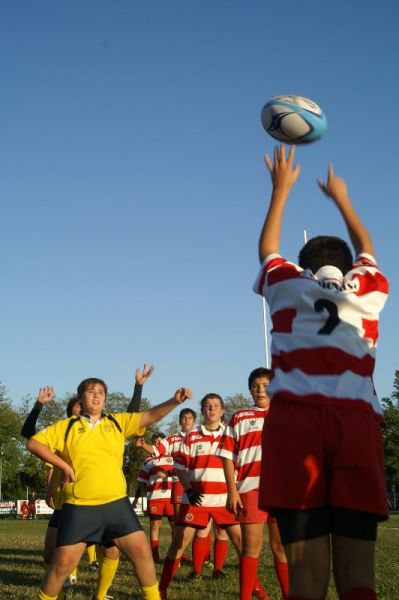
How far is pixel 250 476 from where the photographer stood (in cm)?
834

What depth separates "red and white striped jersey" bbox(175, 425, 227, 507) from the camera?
9852 mm

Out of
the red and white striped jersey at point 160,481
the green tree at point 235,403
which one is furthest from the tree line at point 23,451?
the red and white striped jersey at point 160,481

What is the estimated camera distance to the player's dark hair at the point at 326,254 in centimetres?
389

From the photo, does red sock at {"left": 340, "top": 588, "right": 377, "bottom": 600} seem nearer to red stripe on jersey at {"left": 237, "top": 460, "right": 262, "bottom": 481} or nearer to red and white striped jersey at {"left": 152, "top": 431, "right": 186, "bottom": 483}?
red stripe on jersey at {"left": 237, "top": 460, "right": 262, "bottom": 481}

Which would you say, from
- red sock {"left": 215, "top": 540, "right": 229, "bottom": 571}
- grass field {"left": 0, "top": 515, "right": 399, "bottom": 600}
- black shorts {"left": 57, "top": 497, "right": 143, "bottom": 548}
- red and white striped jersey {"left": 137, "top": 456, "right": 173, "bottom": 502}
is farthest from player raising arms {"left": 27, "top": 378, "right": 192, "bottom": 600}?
red and white striped jersey {"left": 137, "top": 456, "right": 173, "bottom": 502}

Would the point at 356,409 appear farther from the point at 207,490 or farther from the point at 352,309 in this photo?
the point at 207,490

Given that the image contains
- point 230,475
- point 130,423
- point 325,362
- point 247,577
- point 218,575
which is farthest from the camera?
point 218,575

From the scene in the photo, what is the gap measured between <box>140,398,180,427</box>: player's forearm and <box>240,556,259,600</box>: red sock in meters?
1.91

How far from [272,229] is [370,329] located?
721 millimetres

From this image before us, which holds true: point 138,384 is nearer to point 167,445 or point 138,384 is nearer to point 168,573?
point 168,573

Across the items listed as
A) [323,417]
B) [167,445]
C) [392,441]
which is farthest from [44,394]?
[392,441]

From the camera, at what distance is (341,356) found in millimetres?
3537

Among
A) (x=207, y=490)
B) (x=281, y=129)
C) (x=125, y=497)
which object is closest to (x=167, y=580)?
(x=207, y=490)

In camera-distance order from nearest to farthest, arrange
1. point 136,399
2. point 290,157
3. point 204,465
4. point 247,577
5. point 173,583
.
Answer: point 290,157 < point 136,399 < point 247,577 < point 173,583 < point 204,465
